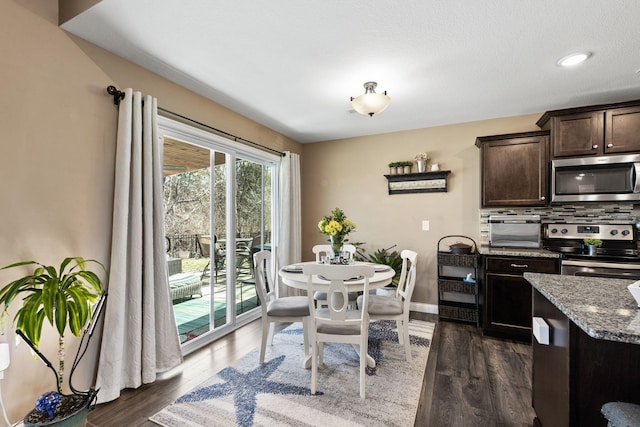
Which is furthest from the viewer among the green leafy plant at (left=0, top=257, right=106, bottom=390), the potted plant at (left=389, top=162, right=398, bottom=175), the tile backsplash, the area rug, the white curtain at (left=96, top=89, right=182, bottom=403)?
the potted plant at (left=389, top=162, right=398, bottom=175)

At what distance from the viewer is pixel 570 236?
10.6 ft

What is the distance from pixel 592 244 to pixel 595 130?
3.72 feet

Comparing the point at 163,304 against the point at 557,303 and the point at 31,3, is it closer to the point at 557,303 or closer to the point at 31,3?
the point at 31,3

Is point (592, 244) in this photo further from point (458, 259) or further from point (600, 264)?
point (458, 259)

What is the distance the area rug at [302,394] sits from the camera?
6.00ft

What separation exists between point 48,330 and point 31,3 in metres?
2.00

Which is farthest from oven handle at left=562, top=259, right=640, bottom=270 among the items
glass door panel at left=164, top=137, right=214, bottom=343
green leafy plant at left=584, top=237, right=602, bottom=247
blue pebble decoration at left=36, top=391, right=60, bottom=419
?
blue pebble decoration at left=36, top=391, right=60, bottom=419

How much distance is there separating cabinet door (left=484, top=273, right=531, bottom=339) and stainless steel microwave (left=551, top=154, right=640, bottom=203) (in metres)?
0.98

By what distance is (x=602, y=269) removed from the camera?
2602mm

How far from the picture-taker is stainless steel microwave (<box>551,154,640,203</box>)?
2787 millimetres

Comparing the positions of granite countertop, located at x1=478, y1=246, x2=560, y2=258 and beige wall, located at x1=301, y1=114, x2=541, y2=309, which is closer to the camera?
granite countertop, located at x1=478, y1=246, x2=560, y2=258

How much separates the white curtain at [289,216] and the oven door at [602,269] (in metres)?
3.07

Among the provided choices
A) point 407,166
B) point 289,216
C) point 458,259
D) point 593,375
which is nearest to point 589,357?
point 593,375

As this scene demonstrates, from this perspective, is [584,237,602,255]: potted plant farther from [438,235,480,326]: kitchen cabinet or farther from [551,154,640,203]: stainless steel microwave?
[438,235,480,326]: kitchen cabinet
